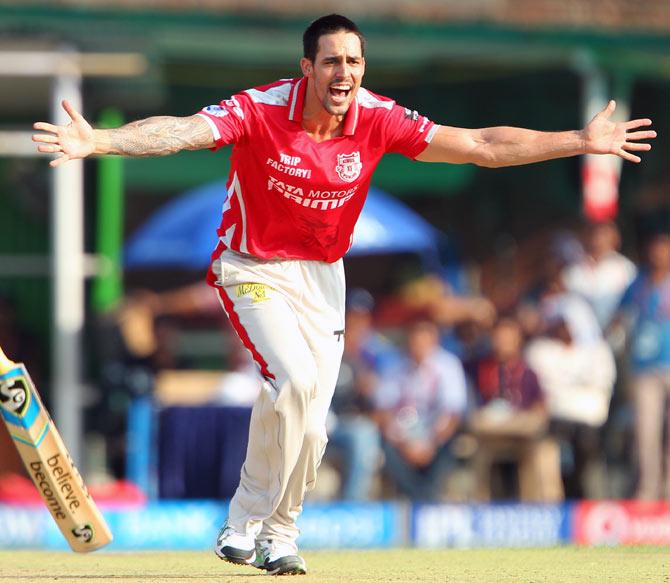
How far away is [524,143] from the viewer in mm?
5812

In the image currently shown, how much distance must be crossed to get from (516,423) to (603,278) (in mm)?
1189

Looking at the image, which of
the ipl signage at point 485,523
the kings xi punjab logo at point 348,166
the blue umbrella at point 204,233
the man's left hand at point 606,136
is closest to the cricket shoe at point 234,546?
the kings xi punjab logo at point 348,166

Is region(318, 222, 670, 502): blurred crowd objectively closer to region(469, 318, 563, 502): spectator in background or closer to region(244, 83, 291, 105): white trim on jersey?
region(469, 318, 563, 502): spectator in background

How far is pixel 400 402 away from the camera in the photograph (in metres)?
10.5

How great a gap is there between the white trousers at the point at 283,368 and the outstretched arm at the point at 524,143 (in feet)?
2.06

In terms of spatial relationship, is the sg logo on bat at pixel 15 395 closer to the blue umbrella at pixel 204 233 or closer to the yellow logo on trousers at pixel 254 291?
the yellow logo on trousers at pixel 254 291

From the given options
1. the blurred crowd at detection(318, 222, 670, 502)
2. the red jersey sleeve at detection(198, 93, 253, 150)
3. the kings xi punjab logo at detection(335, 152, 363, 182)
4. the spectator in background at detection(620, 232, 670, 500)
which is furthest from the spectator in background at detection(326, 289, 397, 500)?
the red jersey sleeve at detection(198, 93, 253, 150)

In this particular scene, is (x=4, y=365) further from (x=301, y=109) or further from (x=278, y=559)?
(x=301, y=109)

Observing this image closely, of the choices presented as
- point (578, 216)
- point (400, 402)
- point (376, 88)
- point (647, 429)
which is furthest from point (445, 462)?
point (376, 88)

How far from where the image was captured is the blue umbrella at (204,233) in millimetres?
10750

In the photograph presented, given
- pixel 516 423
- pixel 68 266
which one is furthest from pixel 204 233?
pixel 516 423

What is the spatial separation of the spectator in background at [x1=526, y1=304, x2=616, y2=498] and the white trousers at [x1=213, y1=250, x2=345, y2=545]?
15.5 ft

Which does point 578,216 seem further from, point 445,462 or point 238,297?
point 238,297

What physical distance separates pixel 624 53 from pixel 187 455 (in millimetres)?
5064
